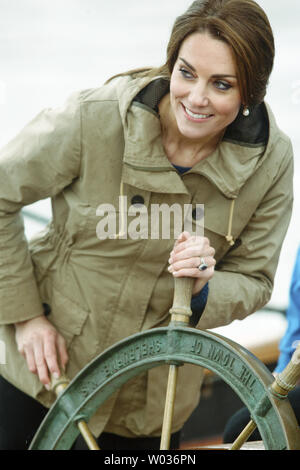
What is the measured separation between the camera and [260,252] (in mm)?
1611

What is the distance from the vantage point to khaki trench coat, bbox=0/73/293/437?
1.50 m

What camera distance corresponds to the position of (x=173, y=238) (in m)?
1.57

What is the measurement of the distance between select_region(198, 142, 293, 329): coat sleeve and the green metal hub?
34 centimetres

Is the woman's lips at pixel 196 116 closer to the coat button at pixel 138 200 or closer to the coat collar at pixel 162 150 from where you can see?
the coat collar at pixel 162 150

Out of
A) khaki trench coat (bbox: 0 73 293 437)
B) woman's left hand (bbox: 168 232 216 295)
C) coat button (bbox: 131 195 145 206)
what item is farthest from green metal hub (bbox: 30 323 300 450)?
coat button (bbox: 131 195 145 206)

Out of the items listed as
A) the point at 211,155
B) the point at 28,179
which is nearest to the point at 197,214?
the point at 211,155

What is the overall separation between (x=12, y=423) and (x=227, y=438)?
55 cm

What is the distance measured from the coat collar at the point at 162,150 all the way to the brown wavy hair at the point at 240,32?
0.13 m

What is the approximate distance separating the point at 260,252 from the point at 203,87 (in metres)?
0.44

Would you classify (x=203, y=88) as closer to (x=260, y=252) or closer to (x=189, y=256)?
(x=189, y=256)

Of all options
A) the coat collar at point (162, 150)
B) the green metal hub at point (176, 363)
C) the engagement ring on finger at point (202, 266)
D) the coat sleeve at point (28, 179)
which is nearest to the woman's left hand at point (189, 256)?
the engagement ring on finger at point (202, 266)

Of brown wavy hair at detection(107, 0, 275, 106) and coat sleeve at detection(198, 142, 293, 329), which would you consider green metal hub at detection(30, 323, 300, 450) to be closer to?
coat sleeve at detection(198, 142, 293, 329)

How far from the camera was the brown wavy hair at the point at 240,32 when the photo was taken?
4.31ft
